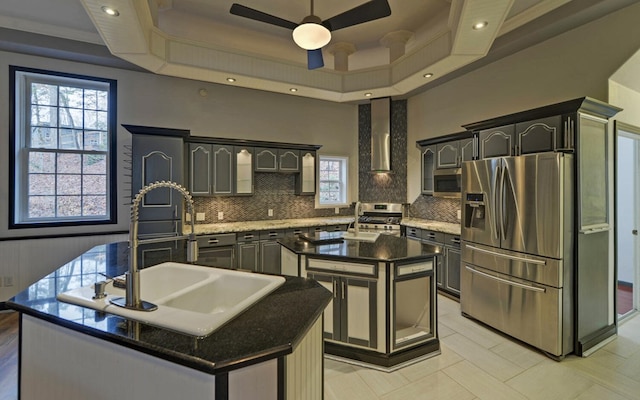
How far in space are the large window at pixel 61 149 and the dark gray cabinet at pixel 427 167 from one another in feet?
15.7

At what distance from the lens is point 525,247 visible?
2.84 meters

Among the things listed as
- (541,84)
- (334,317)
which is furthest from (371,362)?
(541,84)

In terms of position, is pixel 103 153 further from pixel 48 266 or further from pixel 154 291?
pixel 154 291

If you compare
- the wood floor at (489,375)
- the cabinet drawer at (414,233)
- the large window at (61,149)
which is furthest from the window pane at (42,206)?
the cabinet drawer at (414,233)

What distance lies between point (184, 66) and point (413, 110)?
154 inches

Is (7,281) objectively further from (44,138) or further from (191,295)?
(191,295)

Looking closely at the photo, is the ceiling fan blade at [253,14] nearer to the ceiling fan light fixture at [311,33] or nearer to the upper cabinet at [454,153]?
the ceiling fan light fixture at [311,33]

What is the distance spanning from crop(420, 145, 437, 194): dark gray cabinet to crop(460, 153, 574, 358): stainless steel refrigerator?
1577 mm

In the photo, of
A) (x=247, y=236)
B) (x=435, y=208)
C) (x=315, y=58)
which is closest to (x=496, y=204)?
(x=435, y=208)

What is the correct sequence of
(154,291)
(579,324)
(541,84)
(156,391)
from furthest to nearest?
1. (541,84)
2. (579,324)
3. (154,291)
4. (156,391)

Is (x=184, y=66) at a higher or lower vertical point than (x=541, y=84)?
higher

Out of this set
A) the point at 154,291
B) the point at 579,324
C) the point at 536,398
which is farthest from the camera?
the point at 579,324

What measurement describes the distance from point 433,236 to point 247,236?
2.73 meters

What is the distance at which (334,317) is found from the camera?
2646 millimetres
